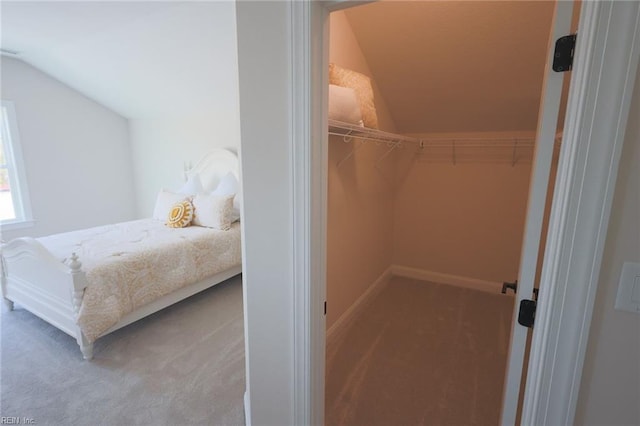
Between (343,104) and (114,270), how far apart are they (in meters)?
2.01

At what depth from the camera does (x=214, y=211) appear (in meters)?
3.42

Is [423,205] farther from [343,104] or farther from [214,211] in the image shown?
[214,211]

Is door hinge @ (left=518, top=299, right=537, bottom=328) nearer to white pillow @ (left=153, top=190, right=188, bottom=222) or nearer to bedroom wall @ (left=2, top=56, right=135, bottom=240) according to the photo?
white pillow @ (left=153, top=190, right=188, bottom=222)

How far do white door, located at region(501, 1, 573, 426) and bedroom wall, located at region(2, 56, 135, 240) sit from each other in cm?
534

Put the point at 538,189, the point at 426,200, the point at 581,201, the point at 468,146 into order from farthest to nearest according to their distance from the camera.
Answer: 1. the point at 426,200
2. the point at 468,146
3. the point at 538,189
4. the point at 581,201

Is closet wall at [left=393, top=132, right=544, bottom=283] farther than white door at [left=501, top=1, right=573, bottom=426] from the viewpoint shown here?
Yes

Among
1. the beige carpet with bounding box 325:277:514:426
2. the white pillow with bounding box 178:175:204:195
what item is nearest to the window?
the white pillow with bounding box 178:175:204:195

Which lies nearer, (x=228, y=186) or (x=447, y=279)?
(x=447, y=279)

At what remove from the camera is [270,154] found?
1.10 meters

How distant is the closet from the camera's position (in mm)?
1984

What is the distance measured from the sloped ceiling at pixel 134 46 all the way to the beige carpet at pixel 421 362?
8.26ft

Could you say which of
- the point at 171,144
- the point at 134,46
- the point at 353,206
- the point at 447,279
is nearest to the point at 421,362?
the point at 353,206

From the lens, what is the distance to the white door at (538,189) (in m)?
0.78

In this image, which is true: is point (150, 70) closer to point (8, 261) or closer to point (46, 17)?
point (46, 17)
